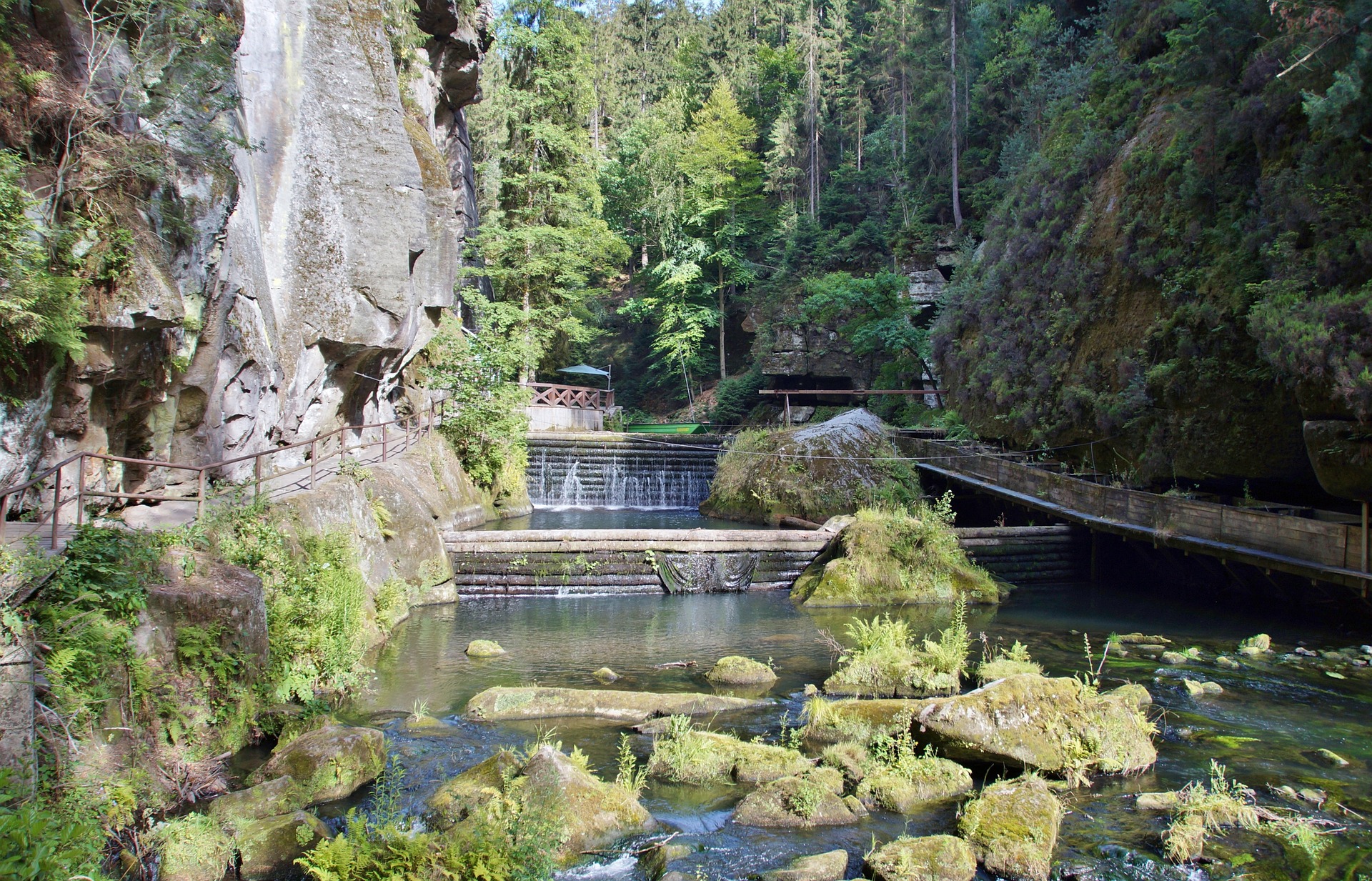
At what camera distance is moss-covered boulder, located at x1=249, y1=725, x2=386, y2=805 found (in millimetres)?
6031

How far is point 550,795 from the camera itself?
18.5 feet

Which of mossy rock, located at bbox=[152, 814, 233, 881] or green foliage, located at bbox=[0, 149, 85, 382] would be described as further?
green foliage, located at bbox=[0, 149, 85, 382]

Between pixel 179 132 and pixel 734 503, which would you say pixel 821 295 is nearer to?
pixel 734 503

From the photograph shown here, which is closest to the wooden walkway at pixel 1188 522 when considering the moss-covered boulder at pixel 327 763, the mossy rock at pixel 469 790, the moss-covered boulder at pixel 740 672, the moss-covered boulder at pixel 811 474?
the moss-covered boulder at pixel 811 474

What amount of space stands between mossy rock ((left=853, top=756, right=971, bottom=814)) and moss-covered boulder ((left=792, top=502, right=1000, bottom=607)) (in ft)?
21.5

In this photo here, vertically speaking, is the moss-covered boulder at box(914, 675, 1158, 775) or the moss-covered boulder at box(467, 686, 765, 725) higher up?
the moss-covered boulder at box(914, 675, 1158, 775)

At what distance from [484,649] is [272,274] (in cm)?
725

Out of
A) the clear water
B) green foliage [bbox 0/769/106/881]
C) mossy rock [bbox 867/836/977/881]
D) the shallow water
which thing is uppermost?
green foliage [bbox 0/769/106/881]

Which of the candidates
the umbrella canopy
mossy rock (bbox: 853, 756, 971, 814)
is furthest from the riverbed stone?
the umbrella canopy

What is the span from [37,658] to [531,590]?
912cm

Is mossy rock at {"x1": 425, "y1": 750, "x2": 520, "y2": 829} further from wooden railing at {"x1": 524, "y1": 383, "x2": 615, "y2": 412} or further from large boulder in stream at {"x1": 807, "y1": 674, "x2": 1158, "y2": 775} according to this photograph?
wooden railing at {"x1": 524, "y1": 383, "x2": 615, "y2": 412}

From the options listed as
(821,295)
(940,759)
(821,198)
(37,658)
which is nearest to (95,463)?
(37,658)

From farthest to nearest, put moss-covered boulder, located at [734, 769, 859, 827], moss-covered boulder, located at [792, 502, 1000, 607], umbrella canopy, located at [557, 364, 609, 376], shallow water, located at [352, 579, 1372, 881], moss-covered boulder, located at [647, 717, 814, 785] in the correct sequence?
umbrella canopy, located at [557, 364, 609, 376] → moss-covered boulder, located at [792, 502, 1000, 607] → moss-covered boulder, located at [647, 717, 814, 785] → moss-covered boulder, located at [734, 769, 859, 827] → shallow water, located at [352, 579, 1372, 881]

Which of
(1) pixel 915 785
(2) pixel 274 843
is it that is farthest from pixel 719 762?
(2) pixel 274 843
